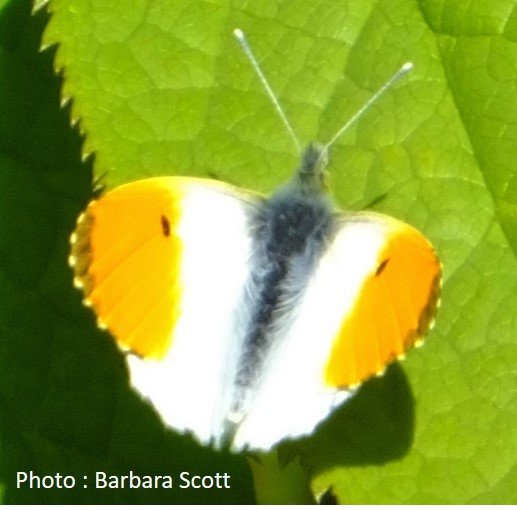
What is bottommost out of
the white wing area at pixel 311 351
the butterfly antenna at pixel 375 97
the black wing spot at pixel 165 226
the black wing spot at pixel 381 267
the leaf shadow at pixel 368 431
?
the leaf shadow at pixel 368 431

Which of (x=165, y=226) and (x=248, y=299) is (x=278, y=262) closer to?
(x=248, y=299)

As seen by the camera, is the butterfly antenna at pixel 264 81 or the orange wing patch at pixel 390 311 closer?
the orange wing patch at pixel 390 311

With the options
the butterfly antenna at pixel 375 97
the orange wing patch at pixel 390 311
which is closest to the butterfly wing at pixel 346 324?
the orange wing patch at pixel 390 311

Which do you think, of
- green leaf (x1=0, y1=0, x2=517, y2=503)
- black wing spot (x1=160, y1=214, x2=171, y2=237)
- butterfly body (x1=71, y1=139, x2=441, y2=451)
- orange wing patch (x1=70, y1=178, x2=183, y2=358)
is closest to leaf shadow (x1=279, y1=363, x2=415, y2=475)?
green leaf (x1=0, y1=0, x2=517, y2=503)

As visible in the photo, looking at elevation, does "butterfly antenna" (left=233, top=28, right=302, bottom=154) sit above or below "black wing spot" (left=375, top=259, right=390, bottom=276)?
above

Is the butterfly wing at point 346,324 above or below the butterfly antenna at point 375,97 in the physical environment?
below

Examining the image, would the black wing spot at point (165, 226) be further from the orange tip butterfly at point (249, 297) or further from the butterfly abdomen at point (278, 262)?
the butterfly abdomen at point (278, 262)

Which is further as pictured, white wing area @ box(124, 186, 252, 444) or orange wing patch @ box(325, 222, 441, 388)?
white wing area @ box(124, 186, 252, 444)

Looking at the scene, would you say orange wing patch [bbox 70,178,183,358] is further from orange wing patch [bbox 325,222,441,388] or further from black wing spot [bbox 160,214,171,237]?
orange wing patch [bbox 325,222,441,388]

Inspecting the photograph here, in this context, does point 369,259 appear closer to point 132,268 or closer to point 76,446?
point 132,268
